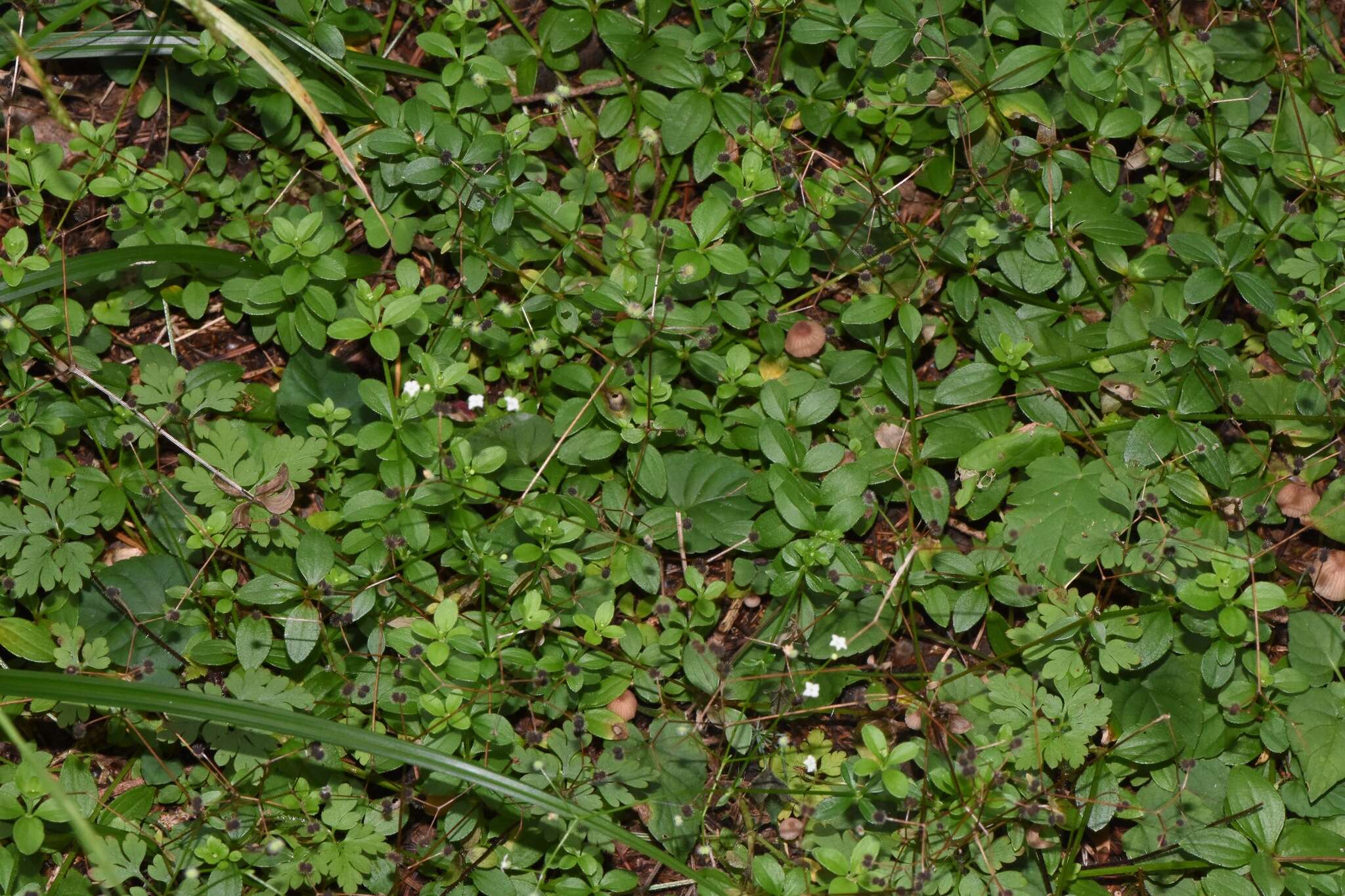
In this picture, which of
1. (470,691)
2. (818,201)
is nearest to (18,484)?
(470,691)

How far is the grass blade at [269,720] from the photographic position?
2627 mm

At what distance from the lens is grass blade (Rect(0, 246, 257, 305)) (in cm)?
312

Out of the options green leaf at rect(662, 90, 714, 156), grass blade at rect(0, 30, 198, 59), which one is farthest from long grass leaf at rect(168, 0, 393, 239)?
green leaf at rect(662, 90, 714, 156)

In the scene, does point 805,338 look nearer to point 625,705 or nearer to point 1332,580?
point 625,705

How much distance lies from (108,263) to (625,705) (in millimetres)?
1988

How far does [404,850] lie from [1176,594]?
2.28 m

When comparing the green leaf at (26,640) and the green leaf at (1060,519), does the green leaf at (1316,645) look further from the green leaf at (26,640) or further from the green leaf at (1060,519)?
the green leaf at (26,640)

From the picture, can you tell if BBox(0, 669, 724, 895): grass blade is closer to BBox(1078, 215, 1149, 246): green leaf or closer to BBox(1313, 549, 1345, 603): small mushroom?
BBox(1313, 549, 1345, 603): small mushroom

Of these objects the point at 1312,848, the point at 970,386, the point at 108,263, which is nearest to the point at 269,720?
the point at 108,263

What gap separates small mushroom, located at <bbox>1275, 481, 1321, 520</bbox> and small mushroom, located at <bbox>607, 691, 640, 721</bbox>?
6.67ft

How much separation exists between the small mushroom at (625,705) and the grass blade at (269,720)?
1.50ft

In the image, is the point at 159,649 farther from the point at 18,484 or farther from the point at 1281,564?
the point at 1281,564

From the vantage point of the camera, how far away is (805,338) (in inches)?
133

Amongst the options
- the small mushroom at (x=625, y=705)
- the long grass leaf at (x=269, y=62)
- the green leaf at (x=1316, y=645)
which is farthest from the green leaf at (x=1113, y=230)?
the long grass leaf at (x=269, y=62)
